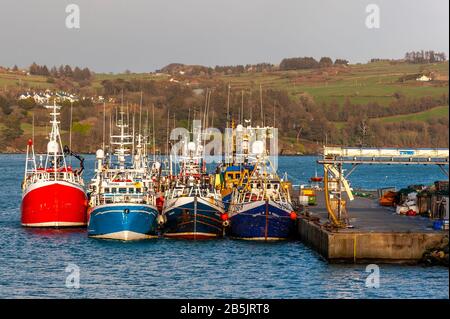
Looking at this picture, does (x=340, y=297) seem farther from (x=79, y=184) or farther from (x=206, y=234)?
(x=79, y=184)

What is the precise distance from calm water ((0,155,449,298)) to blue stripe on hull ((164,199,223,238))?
3.37ft

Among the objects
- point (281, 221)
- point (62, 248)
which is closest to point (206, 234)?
point (281, 221)

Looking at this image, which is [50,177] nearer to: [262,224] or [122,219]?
[122,219]

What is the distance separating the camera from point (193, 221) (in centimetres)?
7081

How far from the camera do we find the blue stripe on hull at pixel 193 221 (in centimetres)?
7050

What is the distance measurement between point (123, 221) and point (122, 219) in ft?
0.50

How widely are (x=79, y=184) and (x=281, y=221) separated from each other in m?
17.3

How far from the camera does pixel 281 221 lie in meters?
70.1

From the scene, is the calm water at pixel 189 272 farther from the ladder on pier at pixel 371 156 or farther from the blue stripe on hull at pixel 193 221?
the ladder on pier at pixel 371 156

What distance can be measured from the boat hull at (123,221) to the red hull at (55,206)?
6794 mm

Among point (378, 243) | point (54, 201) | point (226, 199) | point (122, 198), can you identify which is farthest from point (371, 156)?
point (54, 201)

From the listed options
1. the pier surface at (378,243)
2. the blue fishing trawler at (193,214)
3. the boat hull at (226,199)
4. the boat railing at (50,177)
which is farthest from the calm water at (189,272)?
the boat hull at (226,199)

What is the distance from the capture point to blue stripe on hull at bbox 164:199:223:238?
231 ft

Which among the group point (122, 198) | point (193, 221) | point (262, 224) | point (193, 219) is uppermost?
point (122, 198)
